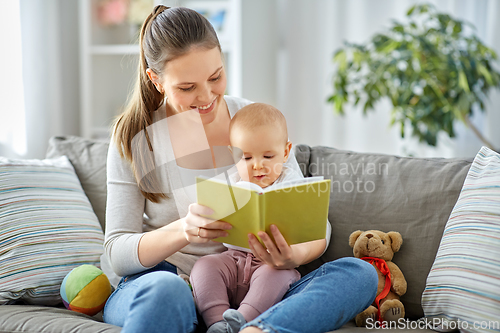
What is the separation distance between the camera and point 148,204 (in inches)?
52.1

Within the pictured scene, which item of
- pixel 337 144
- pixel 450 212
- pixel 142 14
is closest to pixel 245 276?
pixel 450 212

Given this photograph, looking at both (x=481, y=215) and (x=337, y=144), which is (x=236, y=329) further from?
(x=337, y=144)

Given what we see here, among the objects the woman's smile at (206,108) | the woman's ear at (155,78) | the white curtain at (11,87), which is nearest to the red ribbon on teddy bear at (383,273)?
the woman's smile at (206,108)

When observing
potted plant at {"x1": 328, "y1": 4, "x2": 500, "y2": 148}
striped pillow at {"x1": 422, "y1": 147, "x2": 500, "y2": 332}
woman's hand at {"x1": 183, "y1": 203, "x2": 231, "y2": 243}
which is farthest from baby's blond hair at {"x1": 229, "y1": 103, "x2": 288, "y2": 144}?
potted plant at {"x1": 328, "y1": 4, "x2": 500, "y2": 148}

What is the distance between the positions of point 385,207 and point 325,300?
475mm

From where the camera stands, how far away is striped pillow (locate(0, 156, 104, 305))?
131 cm

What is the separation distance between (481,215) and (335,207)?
427mm

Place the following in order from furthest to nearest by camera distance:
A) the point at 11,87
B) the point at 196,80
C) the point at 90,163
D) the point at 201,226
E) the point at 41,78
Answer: the point at 41,78
the point at 11,87
the point at 90,163
the point at 196,80
the point at 201,226

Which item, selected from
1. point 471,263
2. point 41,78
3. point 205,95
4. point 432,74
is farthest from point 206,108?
point 41,78

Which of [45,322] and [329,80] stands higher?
[329,80]

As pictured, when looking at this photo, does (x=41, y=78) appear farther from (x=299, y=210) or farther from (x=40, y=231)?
(x=299, y=210)

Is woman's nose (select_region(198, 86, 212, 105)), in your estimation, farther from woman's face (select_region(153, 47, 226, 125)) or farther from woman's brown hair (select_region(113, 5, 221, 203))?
woman's brown hair (select_region(113, 5, 221, 203))

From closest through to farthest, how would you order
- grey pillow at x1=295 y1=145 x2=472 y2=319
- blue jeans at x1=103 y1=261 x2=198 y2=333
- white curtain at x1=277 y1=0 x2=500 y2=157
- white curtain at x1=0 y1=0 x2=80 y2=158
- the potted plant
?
blue jeans at x1=103 y1=261 x2=198 y2=333 → grey pillow at x1=295 y1=145 x2=472 y2=319 → the potted plant → white curtain at x1=0 y1=0 x2=80 y2=158 → white curtain at x1=277 y1=0 x2=500 y2=157

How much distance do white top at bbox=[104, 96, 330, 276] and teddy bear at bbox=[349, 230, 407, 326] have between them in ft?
1.03
